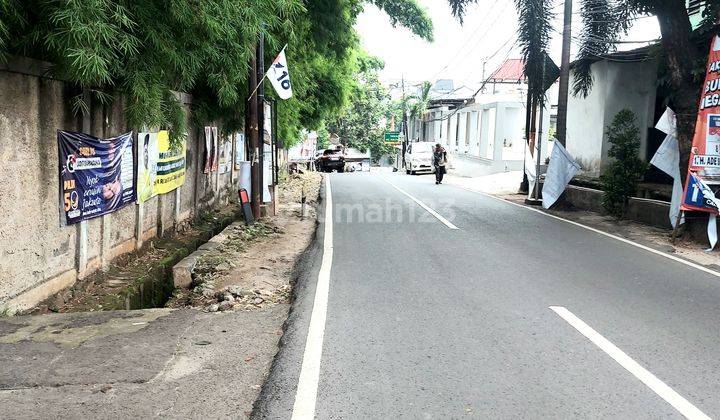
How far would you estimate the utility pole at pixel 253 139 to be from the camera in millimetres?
12298

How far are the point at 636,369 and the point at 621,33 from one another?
Result: 14.8 meters

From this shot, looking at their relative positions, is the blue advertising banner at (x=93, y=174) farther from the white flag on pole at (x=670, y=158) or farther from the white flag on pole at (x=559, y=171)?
the white flag on pole at (x=559, y=171)

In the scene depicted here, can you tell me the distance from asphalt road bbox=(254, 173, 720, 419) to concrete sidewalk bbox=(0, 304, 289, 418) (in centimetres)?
28

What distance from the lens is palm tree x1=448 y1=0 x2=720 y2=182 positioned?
38.8ft

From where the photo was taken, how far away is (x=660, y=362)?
194 inches

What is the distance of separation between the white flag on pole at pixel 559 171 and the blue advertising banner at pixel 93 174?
39.4 feet

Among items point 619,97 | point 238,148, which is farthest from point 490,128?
point 238,148

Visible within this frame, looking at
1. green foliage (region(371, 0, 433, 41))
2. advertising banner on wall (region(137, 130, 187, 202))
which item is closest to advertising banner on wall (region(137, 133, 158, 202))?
advertising banner on wall (region(137, 130, 187, 202))

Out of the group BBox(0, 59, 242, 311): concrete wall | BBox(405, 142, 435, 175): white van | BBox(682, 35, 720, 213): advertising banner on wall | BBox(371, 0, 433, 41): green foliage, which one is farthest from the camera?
BBox(405, 142, 435, 175): white van

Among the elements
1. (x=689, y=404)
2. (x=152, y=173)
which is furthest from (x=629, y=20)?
(x=689, y=404)

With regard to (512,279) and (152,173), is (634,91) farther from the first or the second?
(152,173)

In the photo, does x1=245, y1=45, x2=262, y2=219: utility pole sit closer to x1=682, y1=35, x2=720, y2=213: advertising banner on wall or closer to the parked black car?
x1=682, y1=35, x2=720, y2=213: advertising banner on wall

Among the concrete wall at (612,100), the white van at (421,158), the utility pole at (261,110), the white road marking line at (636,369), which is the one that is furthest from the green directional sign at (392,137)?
the white road marking line at (636,369)

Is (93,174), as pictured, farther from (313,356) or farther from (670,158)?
(670,158)
